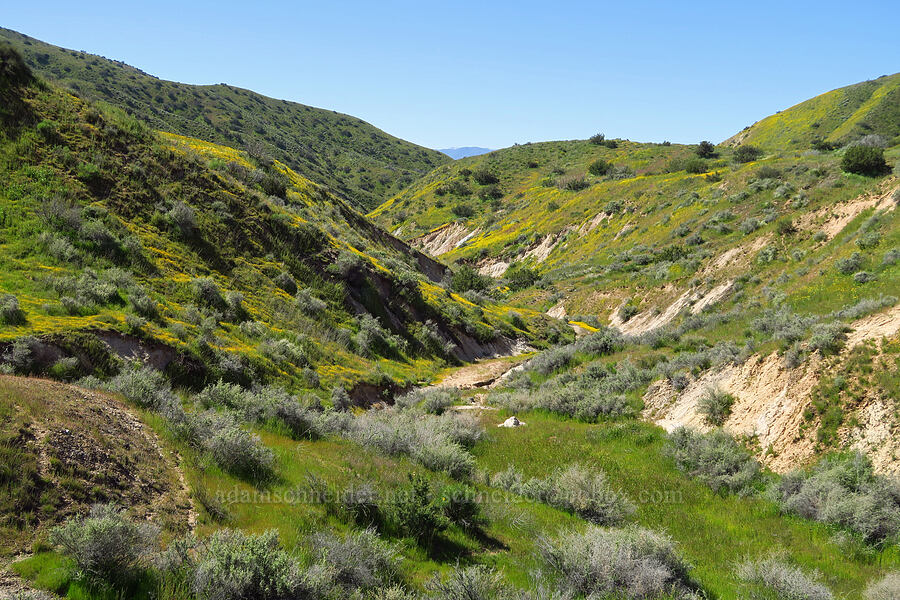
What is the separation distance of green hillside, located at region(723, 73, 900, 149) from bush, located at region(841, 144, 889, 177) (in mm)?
40494

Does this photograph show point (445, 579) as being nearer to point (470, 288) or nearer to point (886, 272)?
point (886, 272)

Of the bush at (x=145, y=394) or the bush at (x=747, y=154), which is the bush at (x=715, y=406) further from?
the bush at (x=747, y=154)

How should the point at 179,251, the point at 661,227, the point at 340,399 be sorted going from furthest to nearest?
the point at 661,227 < the point at 179,251 < the point at 340,399

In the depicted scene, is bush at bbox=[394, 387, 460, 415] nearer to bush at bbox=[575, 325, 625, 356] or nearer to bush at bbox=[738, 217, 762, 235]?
bush at bbox=[575, 325, 625, 356]

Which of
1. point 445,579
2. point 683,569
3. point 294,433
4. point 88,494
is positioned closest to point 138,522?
point 88,494

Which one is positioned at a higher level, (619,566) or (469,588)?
(469,588)

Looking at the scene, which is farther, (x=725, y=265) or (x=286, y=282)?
(x=725, y=265)

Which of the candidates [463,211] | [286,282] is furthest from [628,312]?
[463,211]

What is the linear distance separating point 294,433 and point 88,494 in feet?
15.8

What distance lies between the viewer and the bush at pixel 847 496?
23.5 ft

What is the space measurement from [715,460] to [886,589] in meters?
4.83

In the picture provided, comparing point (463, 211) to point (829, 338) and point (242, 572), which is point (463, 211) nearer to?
point (829, 338)

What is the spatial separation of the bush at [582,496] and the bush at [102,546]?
6579 mm

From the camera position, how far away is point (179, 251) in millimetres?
17094
